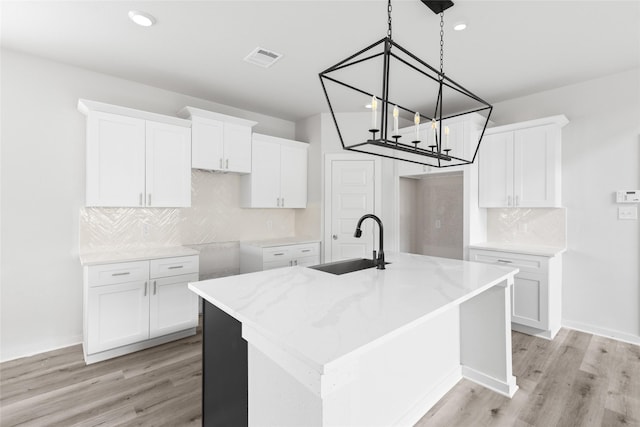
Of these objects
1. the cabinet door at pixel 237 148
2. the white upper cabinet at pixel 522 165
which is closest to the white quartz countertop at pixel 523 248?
the white upper cabinet at pixel 522 165

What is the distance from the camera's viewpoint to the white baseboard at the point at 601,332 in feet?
10.1

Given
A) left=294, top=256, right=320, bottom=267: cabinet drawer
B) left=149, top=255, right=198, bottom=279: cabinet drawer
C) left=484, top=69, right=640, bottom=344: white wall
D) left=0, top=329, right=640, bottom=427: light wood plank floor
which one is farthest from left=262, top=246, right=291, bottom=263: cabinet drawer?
left=484, top=69, right=640, bottom=344: white wall

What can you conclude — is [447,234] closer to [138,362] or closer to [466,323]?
[466,323]

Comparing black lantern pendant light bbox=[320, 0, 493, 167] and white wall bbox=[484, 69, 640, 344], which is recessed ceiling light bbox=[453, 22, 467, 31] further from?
white wall bbox=[484, 69, 640, 344]

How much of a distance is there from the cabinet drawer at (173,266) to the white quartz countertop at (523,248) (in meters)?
3.10

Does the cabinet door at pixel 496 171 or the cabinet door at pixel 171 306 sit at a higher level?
the cabinet door at pixel 496 171

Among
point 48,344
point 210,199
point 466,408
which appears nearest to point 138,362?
point 48,344

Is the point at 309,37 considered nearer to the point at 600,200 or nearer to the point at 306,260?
the point at 306,260

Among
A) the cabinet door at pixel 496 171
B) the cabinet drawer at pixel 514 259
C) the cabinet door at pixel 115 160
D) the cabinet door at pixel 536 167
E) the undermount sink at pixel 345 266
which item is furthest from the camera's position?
the cabinet door at pixel 496 171

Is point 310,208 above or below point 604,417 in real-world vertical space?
above

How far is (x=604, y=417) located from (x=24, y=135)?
194 inches

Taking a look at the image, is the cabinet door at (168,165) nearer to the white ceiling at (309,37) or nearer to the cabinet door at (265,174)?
the white ceiling at (309,37)

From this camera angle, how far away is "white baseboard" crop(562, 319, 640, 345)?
308cm

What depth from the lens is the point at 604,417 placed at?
6.54 feet
